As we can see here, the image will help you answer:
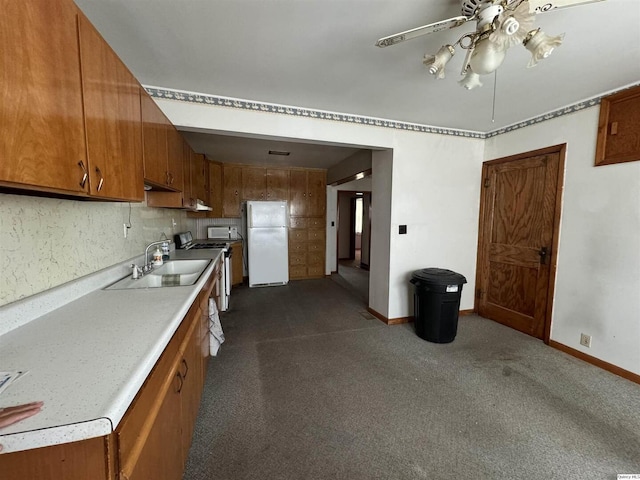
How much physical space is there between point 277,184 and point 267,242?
1221 millimetres

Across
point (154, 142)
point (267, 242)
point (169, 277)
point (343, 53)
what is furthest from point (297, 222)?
point (343, 53)

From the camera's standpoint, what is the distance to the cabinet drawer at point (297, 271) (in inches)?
212

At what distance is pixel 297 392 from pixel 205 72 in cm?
250

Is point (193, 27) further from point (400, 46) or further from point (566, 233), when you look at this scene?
point (566, 233)

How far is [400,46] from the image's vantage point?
1.60m

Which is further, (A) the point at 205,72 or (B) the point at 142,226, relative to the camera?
(B) the point at 142,226

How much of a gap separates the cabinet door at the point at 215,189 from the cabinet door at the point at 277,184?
91cm

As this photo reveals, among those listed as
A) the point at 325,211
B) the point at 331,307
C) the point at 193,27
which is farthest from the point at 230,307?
the point at 193,27

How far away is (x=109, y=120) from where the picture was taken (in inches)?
46.4

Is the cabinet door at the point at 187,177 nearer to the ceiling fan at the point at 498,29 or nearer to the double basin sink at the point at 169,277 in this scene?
the double basin sink at the point at 169,277

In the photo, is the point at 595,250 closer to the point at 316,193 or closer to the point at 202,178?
the point at 316,193

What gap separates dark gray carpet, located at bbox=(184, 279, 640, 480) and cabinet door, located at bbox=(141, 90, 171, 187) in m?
1.61

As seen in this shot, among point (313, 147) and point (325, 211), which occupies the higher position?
point (313, 147)

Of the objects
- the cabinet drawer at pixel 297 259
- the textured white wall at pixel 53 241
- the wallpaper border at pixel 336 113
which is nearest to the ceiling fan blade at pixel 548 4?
the wallpaper border at pixel 336 113
